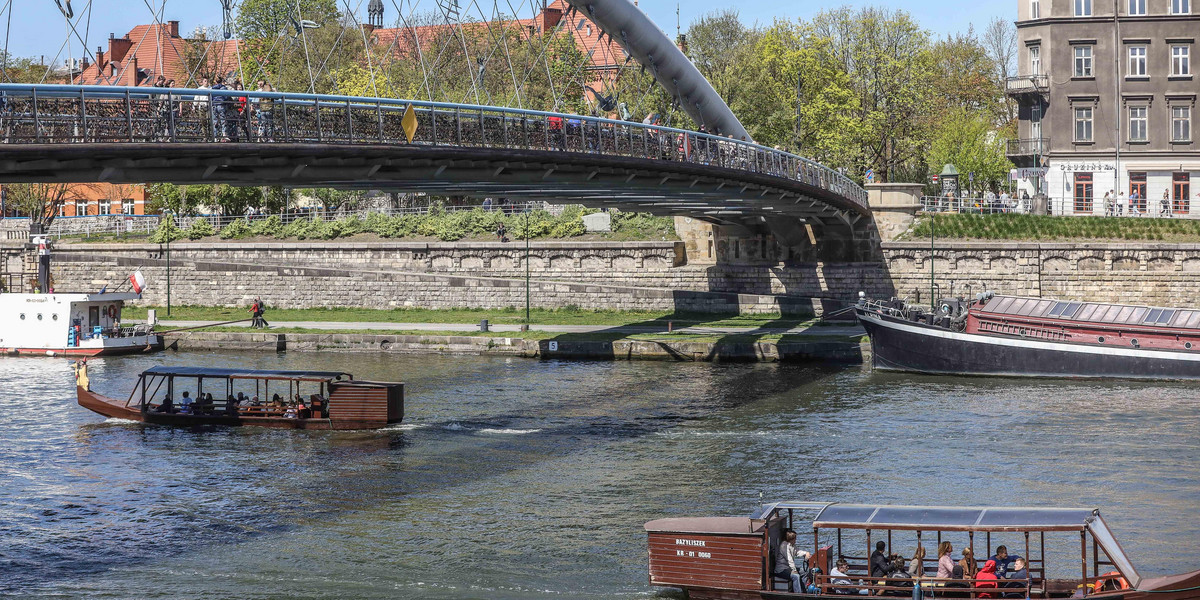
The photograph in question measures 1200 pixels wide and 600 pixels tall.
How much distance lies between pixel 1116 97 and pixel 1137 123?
1.81 metres

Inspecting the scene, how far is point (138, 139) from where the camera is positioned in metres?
30.0

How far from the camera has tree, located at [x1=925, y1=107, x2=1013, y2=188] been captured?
79.9 m

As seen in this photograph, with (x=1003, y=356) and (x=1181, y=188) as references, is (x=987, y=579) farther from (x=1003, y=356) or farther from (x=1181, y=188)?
(x=1181, y=188)

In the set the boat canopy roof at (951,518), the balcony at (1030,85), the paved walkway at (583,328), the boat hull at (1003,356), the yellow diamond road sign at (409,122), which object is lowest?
the boat canopy roof at (951,518)

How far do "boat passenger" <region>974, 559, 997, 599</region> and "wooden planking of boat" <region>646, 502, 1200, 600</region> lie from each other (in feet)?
0.05

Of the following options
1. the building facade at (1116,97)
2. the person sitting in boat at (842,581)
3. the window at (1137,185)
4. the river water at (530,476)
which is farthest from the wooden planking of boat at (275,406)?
the window at (1137,185)

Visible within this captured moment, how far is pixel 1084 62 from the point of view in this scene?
237ft

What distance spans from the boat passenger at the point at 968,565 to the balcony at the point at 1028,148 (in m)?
56.1

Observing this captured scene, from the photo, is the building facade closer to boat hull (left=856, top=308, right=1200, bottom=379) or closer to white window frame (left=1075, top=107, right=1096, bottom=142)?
white window frame (left=1075, top=107, right=1096, bottom=142)

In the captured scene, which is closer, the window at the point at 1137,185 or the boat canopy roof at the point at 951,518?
the boat canopy roof at the point at 951,518

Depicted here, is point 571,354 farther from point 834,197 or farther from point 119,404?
point 119,404

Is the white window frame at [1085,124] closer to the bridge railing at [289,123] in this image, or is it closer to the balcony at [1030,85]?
the balcony at [1030,85]

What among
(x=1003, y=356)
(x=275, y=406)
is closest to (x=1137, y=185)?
(x=1003, y=356)

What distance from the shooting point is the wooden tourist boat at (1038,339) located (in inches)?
1866
